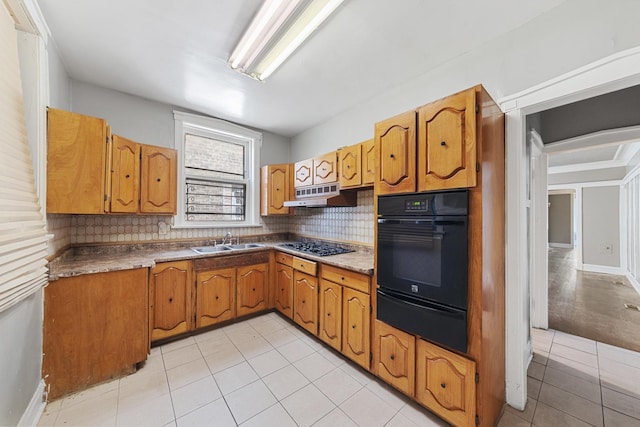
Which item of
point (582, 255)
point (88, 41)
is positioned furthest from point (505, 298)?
point (582, 255)

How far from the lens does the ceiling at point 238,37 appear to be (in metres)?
1.52

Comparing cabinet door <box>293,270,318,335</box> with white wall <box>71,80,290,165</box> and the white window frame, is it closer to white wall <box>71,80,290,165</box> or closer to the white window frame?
the white window frame

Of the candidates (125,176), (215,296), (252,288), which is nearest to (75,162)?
(125,176)

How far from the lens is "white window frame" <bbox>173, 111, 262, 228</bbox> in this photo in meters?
2.99

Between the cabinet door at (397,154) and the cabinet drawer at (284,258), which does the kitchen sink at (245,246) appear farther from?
the cabinet door at (397,154)

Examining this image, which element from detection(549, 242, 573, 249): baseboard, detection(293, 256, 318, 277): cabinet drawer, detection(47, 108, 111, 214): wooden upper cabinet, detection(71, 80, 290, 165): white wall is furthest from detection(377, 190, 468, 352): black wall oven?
detection(549, 242, 573, 249): baseboard

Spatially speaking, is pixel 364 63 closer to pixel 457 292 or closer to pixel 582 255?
pixel 457 292

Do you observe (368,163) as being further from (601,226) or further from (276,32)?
(601,226)

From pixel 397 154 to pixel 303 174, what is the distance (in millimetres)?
1708

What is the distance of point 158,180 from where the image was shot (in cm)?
252

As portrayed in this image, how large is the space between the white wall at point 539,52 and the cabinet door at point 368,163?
552mm

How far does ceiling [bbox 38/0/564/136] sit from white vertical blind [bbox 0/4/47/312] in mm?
574

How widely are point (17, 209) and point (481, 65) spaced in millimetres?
3239

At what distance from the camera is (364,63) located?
2057mm
